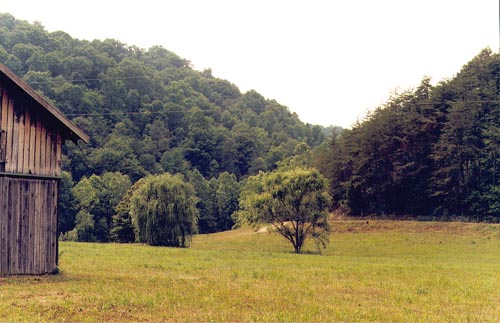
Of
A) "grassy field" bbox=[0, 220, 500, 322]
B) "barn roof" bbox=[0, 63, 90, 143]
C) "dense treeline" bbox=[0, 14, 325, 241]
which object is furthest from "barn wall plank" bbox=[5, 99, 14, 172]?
"dense treeline" bbox=[0, 14, 325, 241]

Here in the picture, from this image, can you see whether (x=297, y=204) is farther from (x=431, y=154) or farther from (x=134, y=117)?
(x=134, y=117)

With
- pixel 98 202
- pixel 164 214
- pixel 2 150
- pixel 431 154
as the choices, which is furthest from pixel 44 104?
pixel 98 202

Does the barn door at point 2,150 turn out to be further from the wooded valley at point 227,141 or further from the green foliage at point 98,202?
the green foliage at point 98,202

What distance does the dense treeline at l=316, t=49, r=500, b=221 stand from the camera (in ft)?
230

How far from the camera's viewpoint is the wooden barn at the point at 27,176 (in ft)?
57.4

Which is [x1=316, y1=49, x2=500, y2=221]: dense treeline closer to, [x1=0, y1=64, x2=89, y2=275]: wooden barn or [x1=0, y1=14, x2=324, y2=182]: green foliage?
[x1=0, y1=14, x2=324, y2=182]: green foliage

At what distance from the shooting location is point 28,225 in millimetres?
18125

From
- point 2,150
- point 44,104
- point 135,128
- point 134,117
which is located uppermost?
point 134,117

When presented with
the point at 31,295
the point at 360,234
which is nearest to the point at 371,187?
the point at 360,234

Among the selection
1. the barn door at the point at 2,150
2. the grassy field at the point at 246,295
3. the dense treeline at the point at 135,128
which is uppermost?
the dense treeline at the point at 135,128

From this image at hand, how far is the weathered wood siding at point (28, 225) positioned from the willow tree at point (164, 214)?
32.3m

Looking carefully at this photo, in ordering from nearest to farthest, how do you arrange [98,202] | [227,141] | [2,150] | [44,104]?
[2,150] → [44,104] → [98,202] → [227,141]

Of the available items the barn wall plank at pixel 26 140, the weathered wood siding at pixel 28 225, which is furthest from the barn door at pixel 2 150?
the barn wall plank at pixel 26 140

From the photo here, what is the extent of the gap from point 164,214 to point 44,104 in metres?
34.1
